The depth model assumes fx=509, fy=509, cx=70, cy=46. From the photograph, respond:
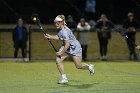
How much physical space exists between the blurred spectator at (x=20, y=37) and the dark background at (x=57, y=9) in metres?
9.02

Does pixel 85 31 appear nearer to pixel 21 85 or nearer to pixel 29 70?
pixel 29 70

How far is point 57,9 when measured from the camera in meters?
29.7

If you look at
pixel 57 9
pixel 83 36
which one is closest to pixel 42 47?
pixel 83 36

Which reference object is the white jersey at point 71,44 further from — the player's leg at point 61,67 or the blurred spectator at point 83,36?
the blurred spectator at point 83,36

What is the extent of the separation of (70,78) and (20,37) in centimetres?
541

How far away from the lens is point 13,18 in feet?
98.8

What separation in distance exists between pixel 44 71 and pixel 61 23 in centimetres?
375

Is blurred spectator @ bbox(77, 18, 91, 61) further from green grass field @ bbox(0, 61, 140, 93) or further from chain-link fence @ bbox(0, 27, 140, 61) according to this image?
green grass field @ bbox(0, 61, 140, 93)

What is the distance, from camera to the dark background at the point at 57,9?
28719 millimetres

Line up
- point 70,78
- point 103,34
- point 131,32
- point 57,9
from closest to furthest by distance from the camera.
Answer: point 70,78, point 131,32, point 103,34, point 57,9

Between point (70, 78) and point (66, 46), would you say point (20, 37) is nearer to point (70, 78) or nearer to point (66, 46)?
point (70, 78)

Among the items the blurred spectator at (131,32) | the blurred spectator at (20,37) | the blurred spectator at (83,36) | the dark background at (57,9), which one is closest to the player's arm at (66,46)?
the blurred spectator at (20,37)

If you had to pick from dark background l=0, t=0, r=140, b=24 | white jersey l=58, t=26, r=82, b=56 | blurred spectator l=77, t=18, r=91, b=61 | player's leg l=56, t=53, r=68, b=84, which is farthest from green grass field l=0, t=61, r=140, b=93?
dark background l=0, t=0, r=140, b=24

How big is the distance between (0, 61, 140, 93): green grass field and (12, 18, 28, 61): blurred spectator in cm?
80
